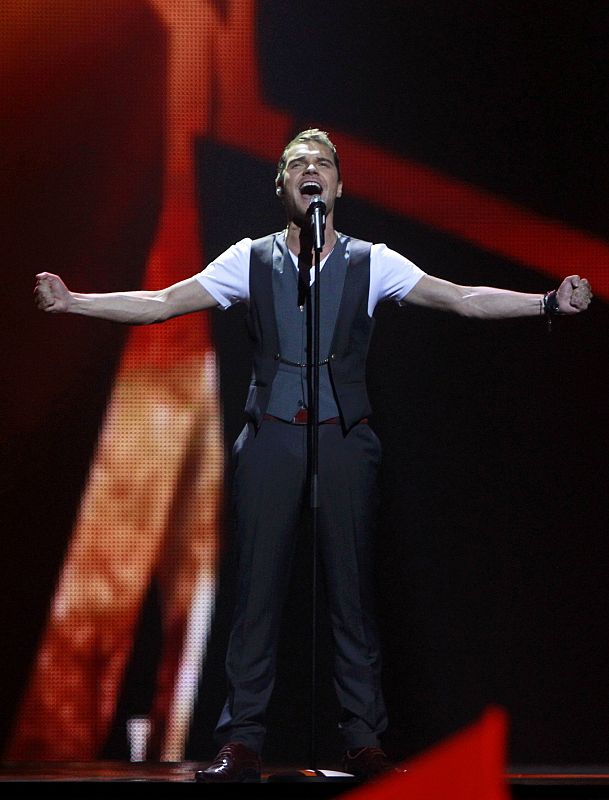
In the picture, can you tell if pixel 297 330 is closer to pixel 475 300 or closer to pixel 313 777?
pixel 475 300

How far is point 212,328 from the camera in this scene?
3.15m

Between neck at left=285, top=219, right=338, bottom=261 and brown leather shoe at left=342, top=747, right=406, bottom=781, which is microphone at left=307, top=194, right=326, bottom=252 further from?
brown leather shoe at left=342, top=747, right=406, bottom=781

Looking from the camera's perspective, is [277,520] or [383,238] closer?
[277,520]

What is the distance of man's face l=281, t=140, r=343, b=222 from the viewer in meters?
2.53

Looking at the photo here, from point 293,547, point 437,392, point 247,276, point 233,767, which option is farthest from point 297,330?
point 233,767

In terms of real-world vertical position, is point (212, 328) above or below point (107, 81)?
below

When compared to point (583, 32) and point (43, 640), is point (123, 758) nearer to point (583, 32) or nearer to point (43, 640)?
point (43, 640)

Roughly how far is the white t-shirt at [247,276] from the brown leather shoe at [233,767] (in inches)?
42.5

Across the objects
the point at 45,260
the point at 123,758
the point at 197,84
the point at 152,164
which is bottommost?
the point at 123,758

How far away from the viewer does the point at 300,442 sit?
2480 millimetres

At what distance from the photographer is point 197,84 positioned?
317cm

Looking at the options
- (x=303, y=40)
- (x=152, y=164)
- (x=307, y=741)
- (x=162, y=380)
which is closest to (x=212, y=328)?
(x=162, y=380)

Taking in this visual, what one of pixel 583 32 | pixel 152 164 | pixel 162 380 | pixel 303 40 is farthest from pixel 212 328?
pixel 583 32

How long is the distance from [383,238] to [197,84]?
29.6 inches
